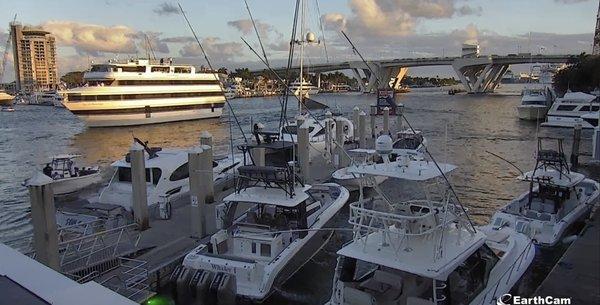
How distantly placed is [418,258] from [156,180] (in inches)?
457

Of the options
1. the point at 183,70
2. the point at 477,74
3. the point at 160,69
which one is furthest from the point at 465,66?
the point at 160,69

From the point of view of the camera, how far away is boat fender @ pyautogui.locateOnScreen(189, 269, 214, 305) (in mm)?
9695

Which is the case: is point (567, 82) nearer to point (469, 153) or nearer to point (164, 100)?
point (469, 153)

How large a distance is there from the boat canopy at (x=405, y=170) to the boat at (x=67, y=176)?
15868 millimetres

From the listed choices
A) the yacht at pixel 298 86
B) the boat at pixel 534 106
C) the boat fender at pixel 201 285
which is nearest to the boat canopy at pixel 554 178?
the boat fender at pixel 201 285

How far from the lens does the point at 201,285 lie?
9.69 metres

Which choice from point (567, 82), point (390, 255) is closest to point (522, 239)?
point (390, 255)

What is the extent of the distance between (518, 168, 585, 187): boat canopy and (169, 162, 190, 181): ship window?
11338mm

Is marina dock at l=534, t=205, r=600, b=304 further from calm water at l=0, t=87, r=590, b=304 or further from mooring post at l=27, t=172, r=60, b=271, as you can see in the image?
mooring post at l=27, t=172, r=60, b=271

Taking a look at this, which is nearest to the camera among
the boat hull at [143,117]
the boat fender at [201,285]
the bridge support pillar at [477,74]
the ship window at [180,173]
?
the boat fender at [201,285]

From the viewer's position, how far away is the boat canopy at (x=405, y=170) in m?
8.66

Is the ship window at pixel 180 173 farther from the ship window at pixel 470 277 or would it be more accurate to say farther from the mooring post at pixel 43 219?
the ship window at pixel 470 277

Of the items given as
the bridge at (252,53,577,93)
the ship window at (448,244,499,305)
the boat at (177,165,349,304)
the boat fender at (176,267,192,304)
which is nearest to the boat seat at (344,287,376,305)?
the ship window at (448,244,499,305)

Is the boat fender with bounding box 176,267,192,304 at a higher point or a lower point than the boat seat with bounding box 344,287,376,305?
lower
